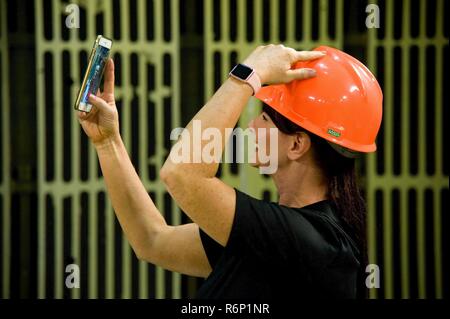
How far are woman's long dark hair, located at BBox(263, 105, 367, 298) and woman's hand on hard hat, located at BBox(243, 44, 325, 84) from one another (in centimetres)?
13

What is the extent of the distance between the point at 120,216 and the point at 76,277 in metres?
1.31

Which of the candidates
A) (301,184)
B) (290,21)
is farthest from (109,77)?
(290,21)

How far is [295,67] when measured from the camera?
1504 mm

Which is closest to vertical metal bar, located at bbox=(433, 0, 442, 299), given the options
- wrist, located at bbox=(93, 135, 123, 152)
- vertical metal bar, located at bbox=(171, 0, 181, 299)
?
vertical metal bar, located at bbox=(171, 0, 181, 299)

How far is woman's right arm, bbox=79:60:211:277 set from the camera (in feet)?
5.49

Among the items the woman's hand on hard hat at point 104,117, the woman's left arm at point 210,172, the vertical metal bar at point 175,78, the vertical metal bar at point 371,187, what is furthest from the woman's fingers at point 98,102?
the vertical metal bar at point 371,187

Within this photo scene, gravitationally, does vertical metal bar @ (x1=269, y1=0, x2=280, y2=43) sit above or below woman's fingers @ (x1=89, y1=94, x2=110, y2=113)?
above

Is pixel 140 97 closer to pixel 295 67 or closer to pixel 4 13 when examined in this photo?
pixel 4 13

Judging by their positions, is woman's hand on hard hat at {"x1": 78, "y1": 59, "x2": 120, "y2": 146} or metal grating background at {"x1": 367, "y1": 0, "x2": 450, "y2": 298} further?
metal grating background at {"x1": 367, "y1": 0, "x2": 450, "y2": 298}

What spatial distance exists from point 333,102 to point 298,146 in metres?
0.14

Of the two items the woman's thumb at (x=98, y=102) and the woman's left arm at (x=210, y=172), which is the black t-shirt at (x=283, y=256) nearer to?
the woman's left arm at (x=210, y=172)

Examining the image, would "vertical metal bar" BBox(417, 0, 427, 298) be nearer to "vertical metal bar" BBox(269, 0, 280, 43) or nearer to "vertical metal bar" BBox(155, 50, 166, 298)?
"vertical metal bar" BBox(269, 0, 280, 43)
